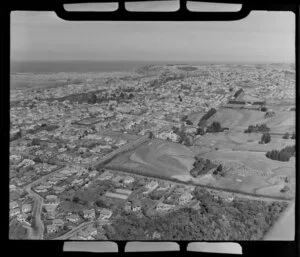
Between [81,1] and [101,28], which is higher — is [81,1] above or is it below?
above

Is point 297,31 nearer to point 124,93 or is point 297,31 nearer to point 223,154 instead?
point 223,154

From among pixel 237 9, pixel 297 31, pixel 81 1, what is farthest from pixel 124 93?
pixel 297 31

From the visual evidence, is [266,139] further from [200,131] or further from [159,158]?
[159,158]

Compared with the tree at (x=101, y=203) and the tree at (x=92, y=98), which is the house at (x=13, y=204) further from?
the tree at (x=92, y=98)

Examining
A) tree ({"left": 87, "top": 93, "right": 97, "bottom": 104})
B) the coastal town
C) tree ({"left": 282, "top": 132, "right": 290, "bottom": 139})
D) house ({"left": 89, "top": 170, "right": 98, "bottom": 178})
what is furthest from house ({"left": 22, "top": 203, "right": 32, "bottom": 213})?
tree ({"left": 282, "top": 132, "right": 290, "bottom": 139})

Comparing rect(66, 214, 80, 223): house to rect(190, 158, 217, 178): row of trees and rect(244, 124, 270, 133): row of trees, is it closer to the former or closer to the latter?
rect(190, 158, 217, 178): row of trees

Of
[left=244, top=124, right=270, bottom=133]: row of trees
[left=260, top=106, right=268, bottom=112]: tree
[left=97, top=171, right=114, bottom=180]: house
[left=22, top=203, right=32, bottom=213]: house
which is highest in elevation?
[left=260, top=106, right=268, bottom=112]: tree

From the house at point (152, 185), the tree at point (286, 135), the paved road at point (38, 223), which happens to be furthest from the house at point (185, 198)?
the paved road at point (38, 223)
